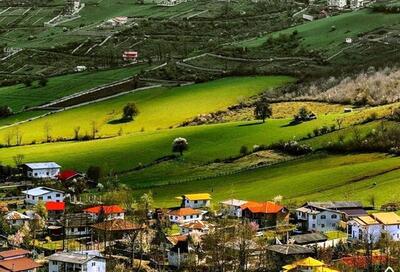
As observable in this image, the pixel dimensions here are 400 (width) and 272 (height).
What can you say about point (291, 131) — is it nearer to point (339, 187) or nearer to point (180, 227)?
point (339, 187)

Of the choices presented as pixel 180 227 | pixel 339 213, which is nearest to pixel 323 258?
pixel 339 213

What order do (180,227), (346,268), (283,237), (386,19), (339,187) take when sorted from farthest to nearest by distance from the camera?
1. (386,19)
2. (339,187)
3. (180,227)
4. (283,237)
5. (346,268)

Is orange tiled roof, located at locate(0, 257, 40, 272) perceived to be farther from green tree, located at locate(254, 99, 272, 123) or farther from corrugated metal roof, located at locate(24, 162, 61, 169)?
green tree, located at locate(254, 99, 272, 123)

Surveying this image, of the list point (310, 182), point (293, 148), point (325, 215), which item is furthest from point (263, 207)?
point (293, 148)

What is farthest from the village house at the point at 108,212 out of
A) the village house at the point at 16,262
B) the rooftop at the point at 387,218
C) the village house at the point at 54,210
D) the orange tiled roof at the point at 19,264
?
the rooftop at the point at 387,218

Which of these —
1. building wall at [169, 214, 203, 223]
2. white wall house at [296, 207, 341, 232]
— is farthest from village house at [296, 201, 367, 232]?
building wall at [169, 214, 203, 223]

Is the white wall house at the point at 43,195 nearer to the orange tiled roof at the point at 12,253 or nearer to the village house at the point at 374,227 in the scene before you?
the orange tiled roof at the point at 12,253

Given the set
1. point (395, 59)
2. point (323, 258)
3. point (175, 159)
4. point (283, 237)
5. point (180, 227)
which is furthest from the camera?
point (395, 59)
